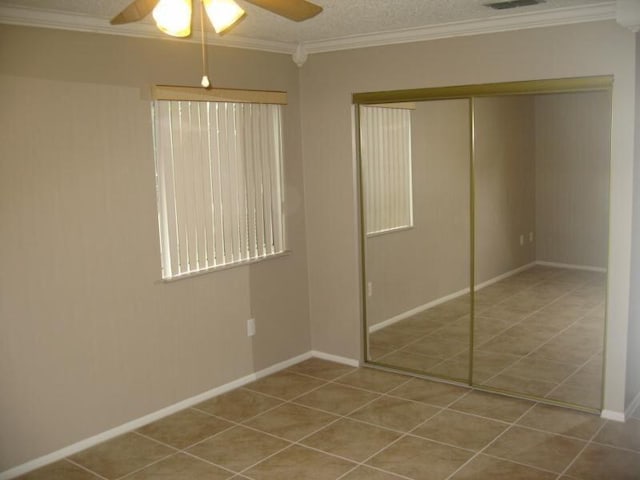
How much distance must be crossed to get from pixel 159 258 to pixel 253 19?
1.50m

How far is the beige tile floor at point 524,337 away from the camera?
13.2ft

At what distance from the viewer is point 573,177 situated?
3982 millimetres

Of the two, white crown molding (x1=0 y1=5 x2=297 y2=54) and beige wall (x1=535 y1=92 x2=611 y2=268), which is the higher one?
white crown molding (x1=0 y1=5 x2=297 y2=54)

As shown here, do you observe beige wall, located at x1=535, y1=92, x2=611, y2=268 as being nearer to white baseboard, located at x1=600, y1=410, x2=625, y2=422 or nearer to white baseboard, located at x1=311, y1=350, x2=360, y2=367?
white baseboard, located at x1=600, y1=410, x2=625, y2=422

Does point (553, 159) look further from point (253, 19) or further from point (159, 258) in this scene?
point (159, 258)

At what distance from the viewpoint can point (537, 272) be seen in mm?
4301

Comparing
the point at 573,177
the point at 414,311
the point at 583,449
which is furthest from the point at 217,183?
the point at 583,449

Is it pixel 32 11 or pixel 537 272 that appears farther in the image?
pixel 537 272

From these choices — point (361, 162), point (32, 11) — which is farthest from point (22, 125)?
point (361, 162)

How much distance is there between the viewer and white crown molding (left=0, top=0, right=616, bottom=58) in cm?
335

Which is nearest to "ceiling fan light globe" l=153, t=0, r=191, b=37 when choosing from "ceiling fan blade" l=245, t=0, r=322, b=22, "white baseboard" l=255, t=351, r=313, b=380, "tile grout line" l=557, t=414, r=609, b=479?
"ceiling fan blade" l=245, t=0, r=322, b=22

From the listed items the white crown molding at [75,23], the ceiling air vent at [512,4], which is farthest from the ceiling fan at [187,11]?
the ceiling air vent at [512,4]

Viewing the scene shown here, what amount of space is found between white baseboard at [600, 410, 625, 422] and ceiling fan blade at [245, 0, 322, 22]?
2.91 m

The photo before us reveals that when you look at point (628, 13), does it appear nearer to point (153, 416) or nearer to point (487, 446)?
point (487, 446)
